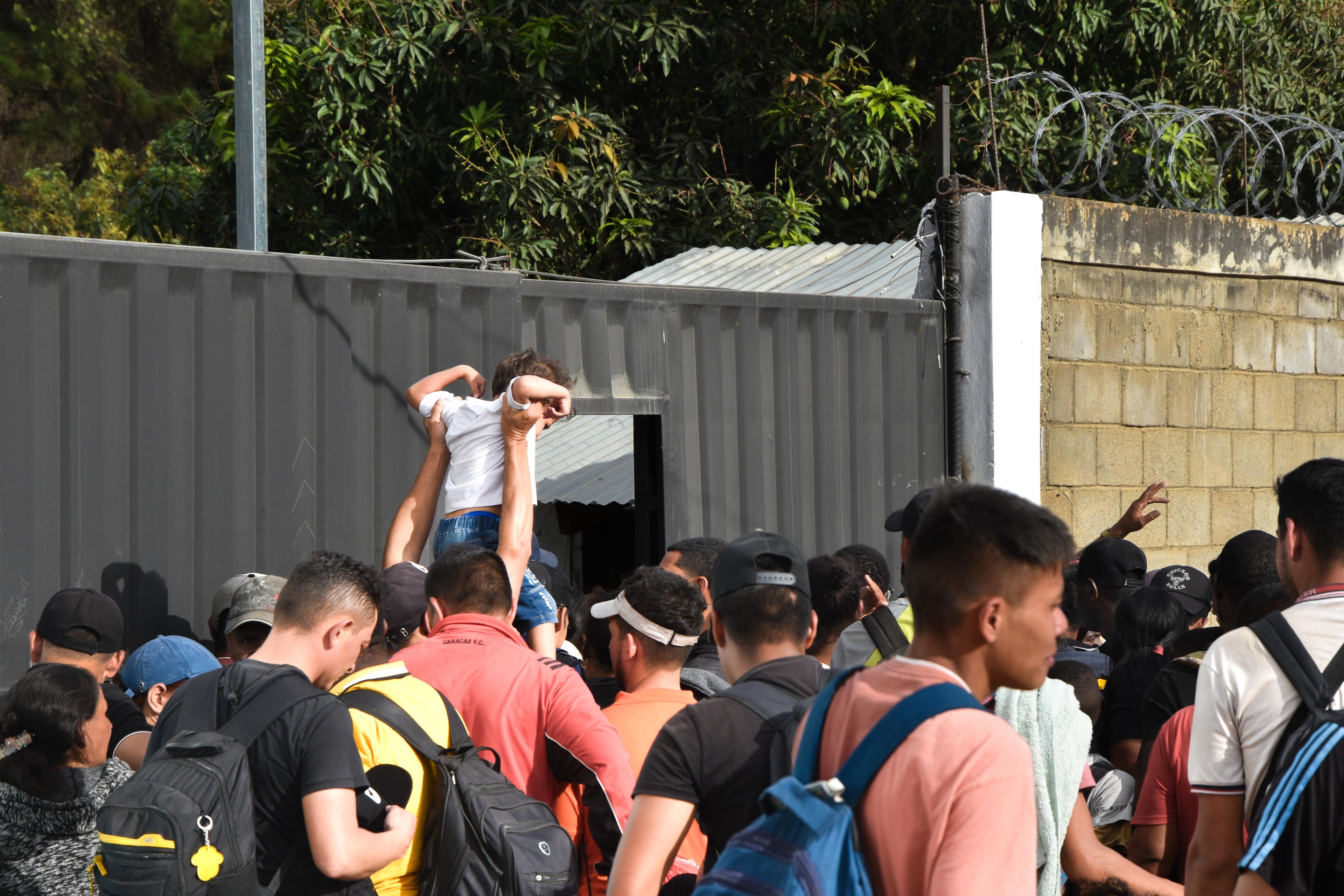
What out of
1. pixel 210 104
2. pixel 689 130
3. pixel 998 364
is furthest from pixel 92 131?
pixel 998 364

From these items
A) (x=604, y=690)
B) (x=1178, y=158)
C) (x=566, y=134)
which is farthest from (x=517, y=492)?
(x=1178, y=158)

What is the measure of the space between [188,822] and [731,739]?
111 centimetres

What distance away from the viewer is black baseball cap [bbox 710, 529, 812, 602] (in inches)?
120

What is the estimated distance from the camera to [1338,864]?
250 cm

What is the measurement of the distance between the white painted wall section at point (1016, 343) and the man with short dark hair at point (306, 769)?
5572 mm

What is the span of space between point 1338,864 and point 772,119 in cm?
1215

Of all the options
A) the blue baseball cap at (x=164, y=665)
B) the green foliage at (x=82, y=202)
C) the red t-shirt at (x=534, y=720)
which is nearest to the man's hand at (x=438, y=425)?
the blue baseball cap at (x=164, y=665)

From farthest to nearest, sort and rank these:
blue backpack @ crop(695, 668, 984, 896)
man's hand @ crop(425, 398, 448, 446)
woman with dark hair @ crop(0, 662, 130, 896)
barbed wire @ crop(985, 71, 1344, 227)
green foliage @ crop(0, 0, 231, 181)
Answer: green foliage @ crop(0, 0, 231, 181) → barbed wire @ crop(985, 71, 1344, 227) → man's hand @ crop(425, 398, 448, 446) → woman with dark hair @ crop(0, 662, 130, 896) → blue backpack @ crop(695, 668, 984, 896)

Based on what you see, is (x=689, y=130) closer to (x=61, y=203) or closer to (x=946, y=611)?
(x=61, y=203)

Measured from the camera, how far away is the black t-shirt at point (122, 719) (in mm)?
4207

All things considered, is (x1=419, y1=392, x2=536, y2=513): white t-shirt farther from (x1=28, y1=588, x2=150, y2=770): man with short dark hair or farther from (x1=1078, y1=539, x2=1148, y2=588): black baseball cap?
(x1=1078, y1=539, x2=1148, y2=588): black baseball cap

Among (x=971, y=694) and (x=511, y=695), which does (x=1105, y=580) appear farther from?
(x=971, y=694)

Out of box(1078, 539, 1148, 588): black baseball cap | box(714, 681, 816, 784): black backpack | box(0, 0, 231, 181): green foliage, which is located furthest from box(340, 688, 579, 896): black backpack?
box(0, 0, 231, 181): green foliage

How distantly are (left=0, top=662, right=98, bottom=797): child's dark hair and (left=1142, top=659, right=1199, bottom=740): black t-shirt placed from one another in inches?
119
